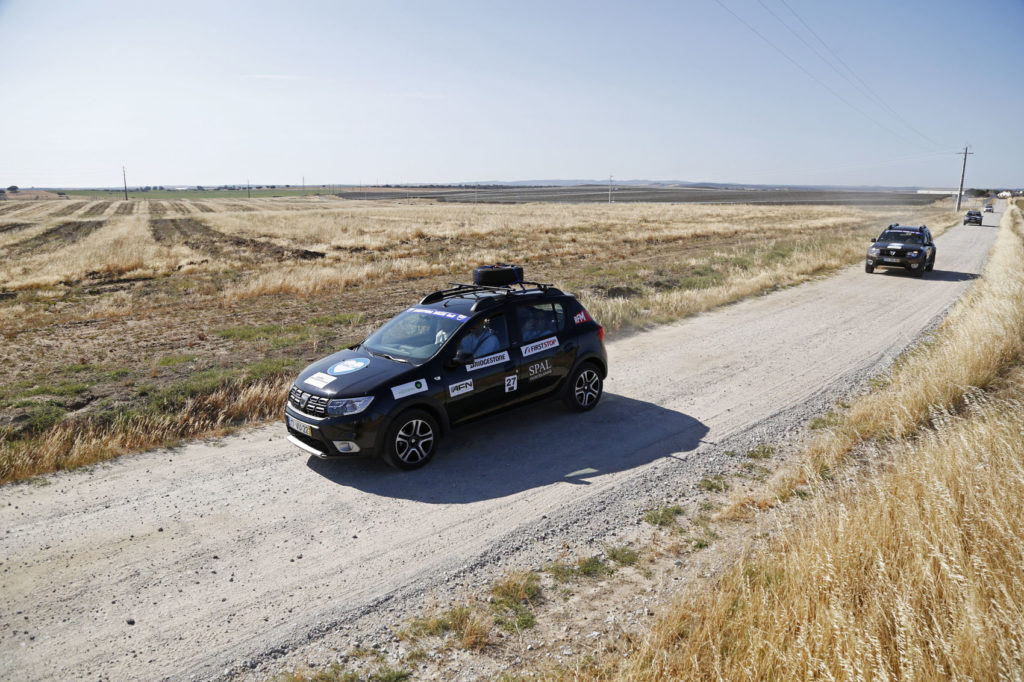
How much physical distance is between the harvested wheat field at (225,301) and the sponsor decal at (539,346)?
12.3 ft

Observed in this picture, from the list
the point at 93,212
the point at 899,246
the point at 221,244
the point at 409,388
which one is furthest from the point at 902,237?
the point at 93,212

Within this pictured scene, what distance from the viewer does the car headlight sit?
6.62 meters

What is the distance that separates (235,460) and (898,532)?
259 inches

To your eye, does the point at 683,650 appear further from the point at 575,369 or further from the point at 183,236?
the point at 183,236

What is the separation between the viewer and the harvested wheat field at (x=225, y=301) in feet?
28.2

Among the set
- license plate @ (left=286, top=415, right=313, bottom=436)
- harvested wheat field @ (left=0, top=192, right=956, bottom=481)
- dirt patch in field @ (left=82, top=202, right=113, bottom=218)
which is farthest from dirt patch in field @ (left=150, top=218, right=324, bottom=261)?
dirt patch in field @ (left=82, top=202, right=113, bottom=218)

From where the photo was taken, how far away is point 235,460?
23.9 ft

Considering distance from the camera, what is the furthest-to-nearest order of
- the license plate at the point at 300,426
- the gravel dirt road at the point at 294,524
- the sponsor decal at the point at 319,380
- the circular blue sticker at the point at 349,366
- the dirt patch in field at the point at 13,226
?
the dirt patch in field at the point at 13,226 < the circular blue sticker at the point at 349,366 < the sponsor decal at the point at 319,380 < the license plate at the point at 300,426 < the gravel dirt road at the point at 294,524

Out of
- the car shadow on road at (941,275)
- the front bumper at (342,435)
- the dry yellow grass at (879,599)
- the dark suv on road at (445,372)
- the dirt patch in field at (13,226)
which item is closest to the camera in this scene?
the dry yellow grass at (879,599)

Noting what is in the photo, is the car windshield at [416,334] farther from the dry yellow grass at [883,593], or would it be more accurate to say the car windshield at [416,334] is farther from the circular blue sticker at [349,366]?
the dry yellow grass at [883,593]

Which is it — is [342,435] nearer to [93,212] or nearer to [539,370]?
[539,370]

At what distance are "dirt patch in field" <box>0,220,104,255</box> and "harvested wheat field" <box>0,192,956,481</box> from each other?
1.32 feet

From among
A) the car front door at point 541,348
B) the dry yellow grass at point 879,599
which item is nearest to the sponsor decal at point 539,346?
the car front door at point 541,348

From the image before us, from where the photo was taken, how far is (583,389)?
28.8 ft
